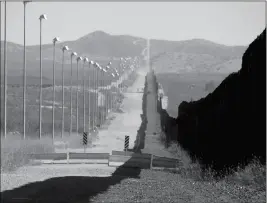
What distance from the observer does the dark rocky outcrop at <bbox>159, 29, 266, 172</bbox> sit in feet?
91.2

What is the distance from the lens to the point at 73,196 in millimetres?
26031

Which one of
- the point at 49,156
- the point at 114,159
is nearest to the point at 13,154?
the point at 49,156

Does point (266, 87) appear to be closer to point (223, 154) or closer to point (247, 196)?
point (247, 196)

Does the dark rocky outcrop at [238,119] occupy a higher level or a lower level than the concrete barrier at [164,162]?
higher

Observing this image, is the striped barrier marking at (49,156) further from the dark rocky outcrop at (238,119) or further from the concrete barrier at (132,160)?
the dark rocky outcrop at (238,119)

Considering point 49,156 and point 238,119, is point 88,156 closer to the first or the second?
point 49,156

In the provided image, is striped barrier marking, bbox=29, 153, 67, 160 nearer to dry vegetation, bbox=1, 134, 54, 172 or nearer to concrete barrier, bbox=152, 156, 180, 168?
dry vegetation, bbox=1, 134, 54, 172

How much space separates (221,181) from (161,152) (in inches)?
1537

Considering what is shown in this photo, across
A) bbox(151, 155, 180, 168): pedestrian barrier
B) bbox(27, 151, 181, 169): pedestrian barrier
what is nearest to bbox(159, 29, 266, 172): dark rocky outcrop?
bbox(151, 155, 180, 168): pedestrian barrier

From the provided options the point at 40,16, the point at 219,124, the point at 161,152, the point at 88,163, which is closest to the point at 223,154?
the point at 219,124

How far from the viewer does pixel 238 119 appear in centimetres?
3180

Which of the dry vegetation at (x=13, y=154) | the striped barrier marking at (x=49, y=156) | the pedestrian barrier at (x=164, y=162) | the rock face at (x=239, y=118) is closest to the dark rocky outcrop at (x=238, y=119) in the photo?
the rock face at (x=239, y=118)

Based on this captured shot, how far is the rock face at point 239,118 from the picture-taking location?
27797 mm

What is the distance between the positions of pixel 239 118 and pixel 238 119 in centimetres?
19
